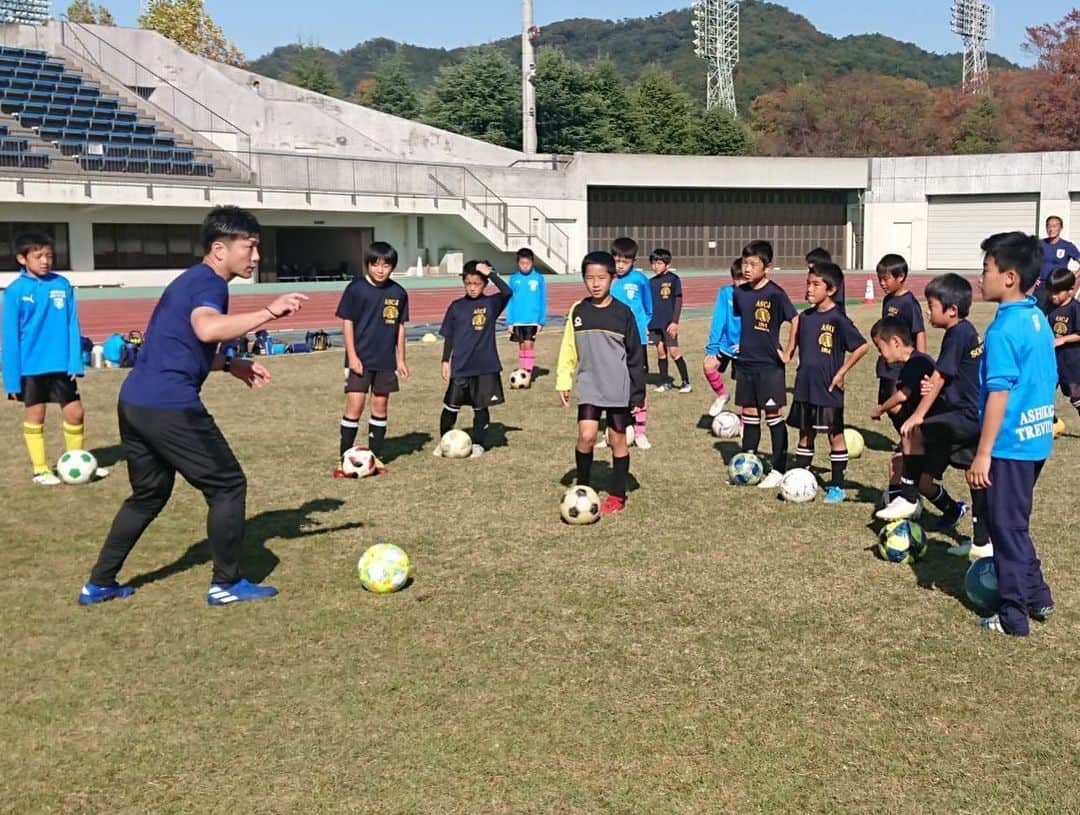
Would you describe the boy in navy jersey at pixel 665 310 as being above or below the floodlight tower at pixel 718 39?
below

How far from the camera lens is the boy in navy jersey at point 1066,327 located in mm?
9930

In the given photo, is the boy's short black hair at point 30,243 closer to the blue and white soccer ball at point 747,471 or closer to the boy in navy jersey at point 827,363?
the blue and white soccer ball at point 747,471

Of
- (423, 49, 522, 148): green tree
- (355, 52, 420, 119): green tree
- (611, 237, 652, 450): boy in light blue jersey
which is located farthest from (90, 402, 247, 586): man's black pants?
(355, 52, 420, 119): green tree

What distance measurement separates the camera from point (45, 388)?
28.7ft

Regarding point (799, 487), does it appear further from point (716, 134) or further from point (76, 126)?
point (716, 134)

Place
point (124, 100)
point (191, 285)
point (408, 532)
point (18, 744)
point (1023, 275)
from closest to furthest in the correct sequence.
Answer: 1. point (18, 744)
2. point (1023, 275)
3. point (191, 285)
4. point (408, 532)
5. point (124, 100)

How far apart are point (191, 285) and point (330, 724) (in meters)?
2.52

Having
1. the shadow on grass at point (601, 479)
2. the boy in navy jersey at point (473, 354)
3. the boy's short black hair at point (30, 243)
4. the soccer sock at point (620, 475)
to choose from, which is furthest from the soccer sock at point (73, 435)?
the soccer sock at point (620, 475)

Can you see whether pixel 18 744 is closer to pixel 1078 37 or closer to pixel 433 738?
pixel 433 738

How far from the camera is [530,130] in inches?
1690

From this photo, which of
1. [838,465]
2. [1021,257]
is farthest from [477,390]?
[1021,257]

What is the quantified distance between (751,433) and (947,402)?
237 cm

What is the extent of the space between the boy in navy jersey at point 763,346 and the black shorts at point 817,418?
1.04 ft

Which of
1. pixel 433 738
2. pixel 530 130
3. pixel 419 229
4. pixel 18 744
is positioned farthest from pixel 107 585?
pixel 530 130
